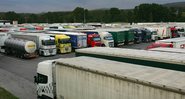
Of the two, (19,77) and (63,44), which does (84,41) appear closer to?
(63,44)

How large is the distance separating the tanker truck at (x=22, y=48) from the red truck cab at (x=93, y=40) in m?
12.4

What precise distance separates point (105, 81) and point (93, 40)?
3649cm

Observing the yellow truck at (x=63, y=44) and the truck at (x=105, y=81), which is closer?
the truck at (x=105, y=81)

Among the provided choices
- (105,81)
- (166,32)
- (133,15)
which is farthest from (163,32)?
(133,15)

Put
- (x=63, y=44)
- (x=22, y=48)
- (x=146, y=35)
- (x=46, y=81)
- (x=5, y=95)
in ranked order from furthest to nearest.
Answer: (x=146, y=35)
(x=63, y=44)
(x=22, y=48)
(x=5, y=95)
(x=46, y=81)

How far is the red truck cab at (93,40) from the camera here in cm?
4750

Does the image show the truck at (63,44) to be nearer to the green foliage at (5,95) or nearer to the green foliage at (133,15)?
Result: the green foliage at (5,95)

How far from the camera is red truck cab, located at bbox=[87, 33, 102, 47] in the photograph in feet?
156

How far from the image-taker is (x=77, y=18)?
532 feet

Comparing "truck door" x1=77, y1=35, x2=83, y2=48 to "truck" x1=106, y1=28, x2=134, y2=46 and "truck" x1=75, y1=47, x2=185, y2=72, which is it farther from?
"truck" x1=75, y1=47, x2=185, y2=72

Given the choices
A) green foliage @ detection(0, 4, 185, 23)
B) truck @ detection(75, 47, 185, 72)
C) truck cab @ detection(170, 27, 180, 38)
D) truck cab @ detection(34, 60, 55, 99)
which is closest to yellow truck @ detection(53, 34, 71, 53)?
truck @ detection(75, 47, 185, 72)

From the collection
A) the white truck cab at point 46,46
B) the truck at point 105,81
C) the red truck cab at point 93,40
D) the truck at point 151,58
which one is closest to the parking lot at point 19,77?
the white truck cab at point 46,46

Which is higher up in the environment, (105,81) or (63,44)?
(105,81)

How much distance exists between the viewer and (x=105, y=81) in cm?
1115
